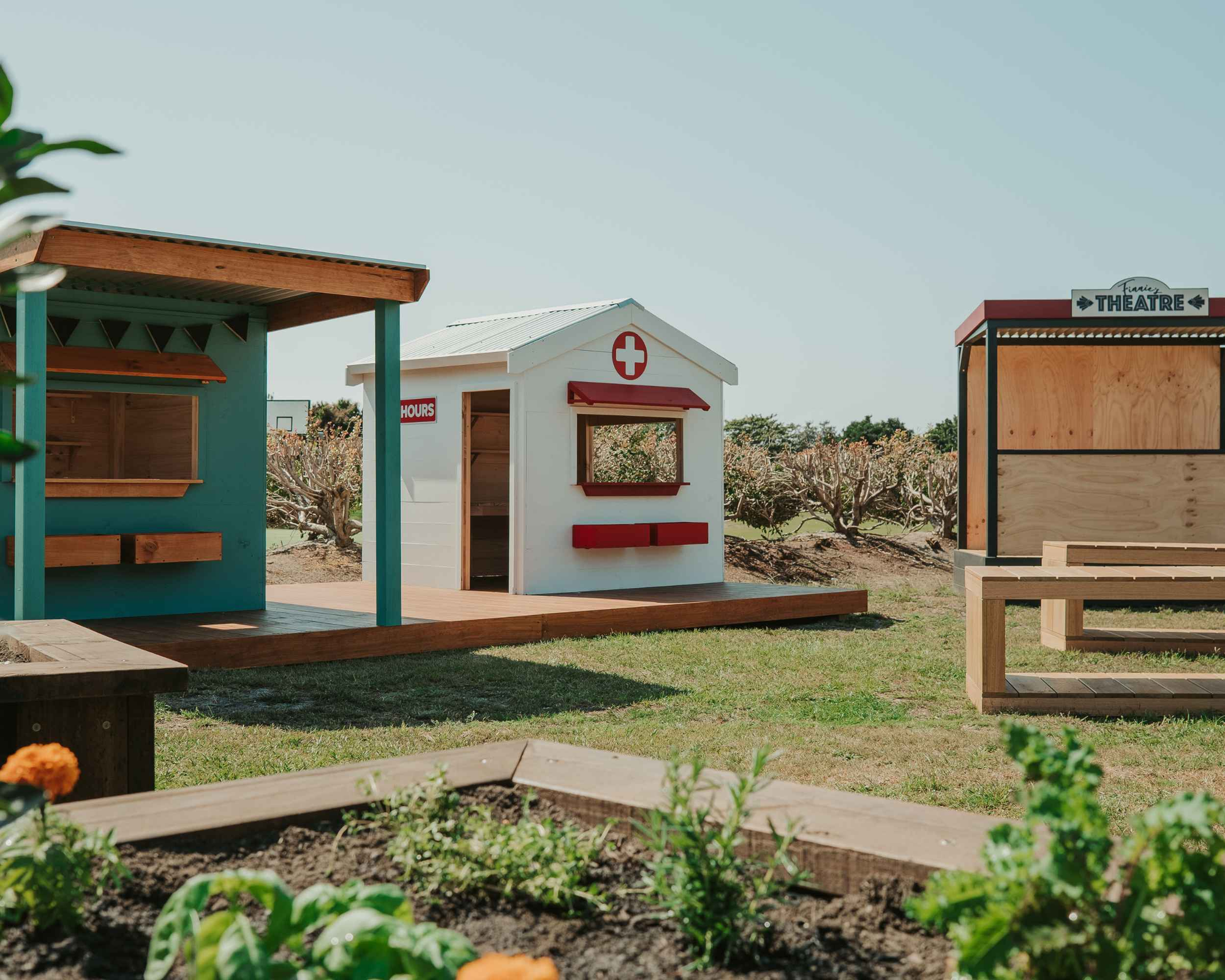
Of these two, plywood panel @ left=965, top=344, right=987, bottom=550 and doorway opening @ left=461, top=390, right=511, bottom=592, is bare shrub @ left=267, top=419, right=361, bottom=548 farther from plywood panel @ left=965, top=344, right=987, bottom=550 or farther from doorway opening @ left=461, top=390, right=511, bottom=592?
plywood panel @ left=965, top=344, right=987, bottom=550

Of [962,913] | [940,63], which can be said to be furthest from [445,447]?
[962,913]

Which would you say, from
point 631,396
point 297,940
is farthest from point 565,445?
point 297,940

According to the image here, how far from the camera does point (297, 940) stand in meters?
1.25

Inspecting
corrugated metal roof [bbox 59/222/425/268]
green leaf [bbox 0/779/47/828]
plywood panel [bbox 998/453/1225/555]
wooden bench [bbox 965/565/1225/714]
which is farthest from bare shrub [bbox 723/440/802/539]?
green leaf [bbox 0/779/47/828]

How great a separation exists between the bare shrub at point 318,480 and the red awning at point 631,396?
5663 mm

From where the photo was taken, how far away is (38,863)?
5.07 feet

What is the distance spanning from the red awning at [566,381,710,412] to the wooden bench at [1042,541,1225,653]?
3837mm

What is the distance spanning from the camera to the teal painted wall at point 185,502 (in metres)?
7.90

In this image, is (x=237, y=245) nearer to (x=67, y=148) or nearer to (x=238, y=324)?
(x=238, y=324)

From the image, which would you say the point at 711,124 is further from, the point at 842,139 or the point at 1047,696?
the point at 1047,696

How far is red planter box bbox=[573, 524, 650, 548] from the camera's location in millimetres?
10078

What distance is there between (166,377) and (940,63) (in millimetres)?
6840

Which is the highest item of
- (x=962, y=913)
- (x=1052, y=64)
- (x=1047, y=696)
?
(x=1052, y=64)

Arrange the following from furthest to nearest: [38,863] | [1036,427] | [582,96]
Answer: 1. [1036,427]
2. [582,96]
3. [38,863]
